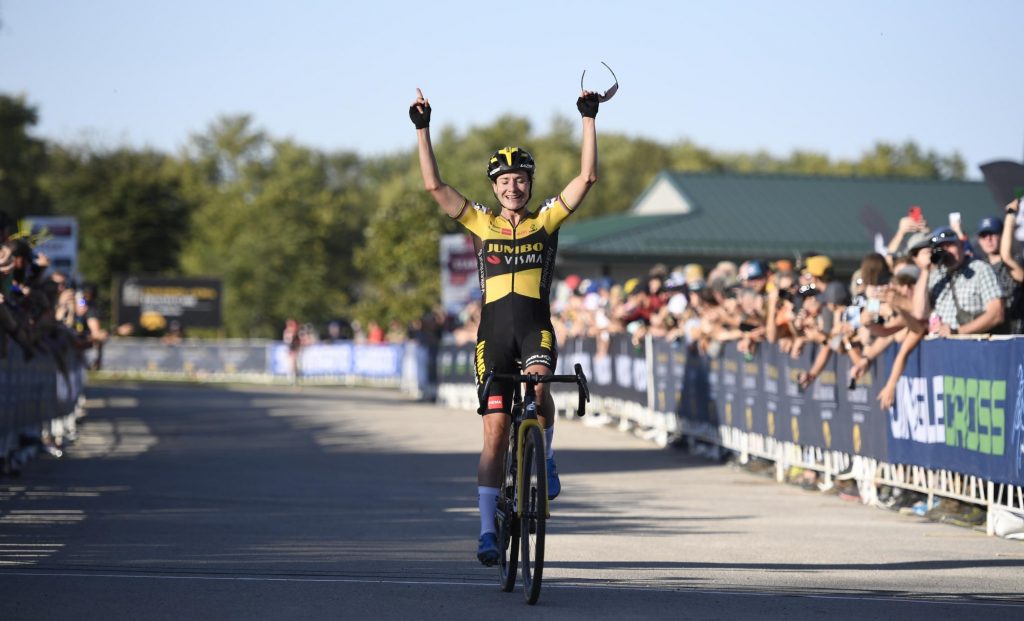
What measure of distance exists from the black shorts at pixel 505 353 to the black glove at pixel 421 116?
1.13 metres

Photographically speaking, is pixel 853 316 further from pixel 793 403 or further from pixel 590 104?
pixel 590 104

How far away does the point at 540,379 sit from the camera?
338 inches

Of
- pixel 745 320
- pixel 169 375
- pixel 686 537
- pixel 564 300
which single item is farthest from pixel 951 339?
pixel 169 375

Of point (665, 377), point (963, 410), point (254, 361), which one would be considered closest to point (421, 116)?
point (963, 410)

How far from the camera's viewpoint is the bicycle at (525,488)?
324 inches

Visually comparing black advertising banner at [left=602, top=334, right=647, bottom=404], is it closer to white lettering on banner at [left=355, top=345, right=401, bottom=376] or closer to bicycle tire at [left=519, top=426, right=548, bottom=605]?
bicycle tire at [left=519, top=426, right=548, bottom=605]

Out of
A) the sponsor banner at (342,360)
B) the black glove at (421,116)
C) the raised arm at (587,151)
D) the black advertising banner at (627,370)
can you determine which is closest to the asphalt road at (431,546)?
the raised arm at (587,151)

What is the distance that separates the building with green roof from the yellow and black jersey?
44.1 metres

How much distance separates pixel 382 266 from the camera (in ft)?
239

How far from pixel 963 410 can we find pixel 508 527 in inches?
198

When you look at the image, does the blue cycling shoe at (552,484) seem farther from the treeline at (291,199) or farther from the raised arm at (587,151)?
the treeline at (291,199)

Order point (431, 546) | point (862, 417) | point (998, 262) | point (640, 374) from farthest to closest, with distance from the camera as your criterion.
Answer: point (640, 374), point (862, 417), point (998, 262), point (431, 546)

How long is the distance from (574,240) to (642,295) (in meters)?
31.9

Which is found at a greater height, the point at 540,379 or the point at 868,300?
the point at 868,300
